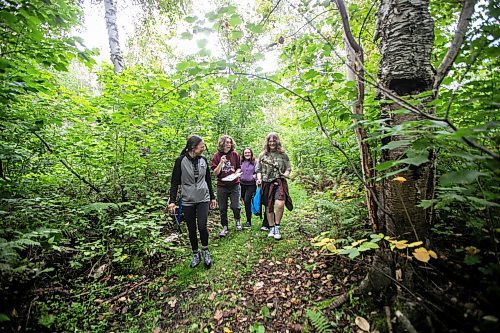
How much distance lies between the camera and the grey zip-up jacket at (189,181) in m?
3.79

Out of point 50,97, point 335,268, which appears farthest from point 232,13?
point 50,97

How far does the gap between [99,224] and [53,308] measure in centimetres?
159

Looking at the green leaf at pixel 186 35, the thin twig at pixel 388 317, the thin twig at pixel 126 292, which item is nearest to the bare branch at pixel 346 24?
the green leaf at pixel 186 35

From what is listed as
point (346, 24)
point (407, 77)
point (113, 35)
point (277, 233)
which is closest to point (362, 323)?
point (407, 77)

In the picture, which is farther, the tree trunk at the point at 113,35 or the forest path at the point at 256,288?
the tree trunk at the point at 113,35

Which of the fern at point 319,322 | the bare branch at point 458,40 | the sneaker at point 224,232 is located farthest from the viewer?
the sneaker at point 224,232

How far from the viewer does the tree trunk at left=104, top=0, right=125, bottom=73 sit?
7.17 m

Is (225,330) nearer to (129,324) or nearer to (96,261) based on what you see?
(129,324)

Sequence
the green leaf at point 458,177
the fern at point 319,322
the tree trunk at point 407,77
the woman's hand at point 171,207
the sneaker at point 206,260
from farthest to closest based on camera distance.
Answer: the sneaker at point 206,260
the woman's hand at point 171,207
the fern at point 319,322
the tree trunk at point 407,77
the green leaf at point 458,177

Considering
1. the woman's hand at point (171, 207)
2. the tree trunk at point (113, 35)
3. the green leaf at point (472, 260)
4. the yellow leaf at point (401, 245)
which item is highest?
the tree trunk at point (113, 35)

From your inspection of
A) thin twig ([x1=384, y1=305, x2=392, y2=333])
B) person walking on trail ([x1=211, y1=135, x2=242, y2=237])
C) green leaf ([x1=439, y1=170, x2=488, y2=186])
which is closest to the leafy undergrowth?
thin twig ([x1=384, y1=305, x2=392, y2=333])

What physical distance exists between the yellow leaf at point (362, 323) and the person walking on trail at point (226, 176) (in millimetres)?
3365

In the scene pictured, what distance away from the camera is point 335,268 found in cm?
293

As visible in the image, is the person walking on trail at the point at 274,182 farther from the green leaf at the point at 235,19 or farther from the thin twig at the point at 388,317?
the green leaf at the point at 235,19
